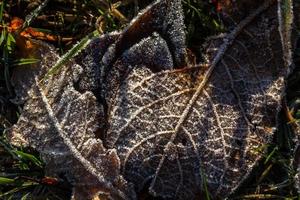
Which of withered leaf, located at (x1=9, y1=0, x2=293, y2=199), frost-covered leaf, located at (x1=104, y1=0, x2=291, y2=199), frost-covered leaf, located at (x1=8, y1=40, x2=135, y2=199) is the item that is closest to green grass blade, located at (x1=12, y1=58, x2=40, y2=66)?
frost-covered leaf, located at (x1=8, y1=40, x2=135, y2=199)

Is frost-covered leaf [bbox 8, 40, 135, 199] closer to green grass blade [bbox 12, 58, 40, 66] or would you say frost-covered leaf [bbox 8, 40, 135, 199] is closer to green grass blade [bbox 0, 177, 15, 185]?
green grass blade [bbox 12, 58, 40, 66]

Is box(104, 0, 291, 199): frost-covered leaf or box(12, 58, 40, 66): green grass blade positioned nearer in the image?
box(104, 0, 291, 199): frost-covered leaf

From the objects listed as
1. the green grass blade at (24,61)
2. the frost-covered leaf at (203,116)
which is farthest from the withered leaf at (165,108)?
the green grass blade at (24,61)

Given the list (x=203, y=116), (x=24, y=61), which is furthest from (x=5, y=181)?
(x=203, y=116)

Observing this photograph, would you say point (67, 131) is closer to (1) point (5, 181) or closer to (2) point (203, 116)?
(1) point (5, 181)

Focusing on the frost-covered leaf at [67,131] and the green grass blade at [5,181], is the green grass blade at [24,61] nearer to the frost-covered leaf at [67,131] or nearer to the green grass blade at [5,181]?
the frost-covered leaf at [67,131]

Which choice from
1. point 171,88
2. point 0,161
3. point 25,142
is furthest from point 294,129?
point 0,161
